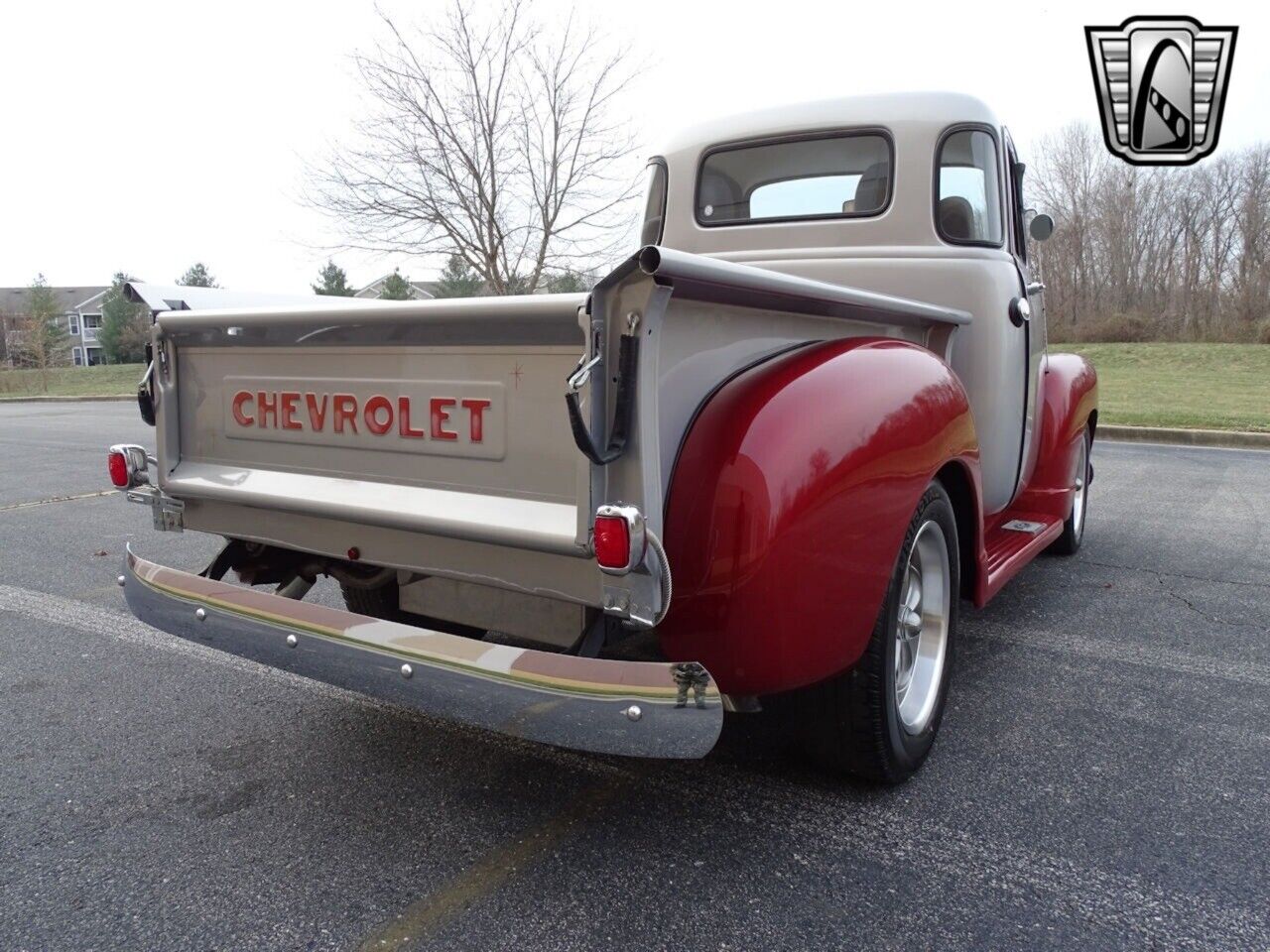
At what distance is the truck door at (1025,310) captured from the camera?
12.9 feet

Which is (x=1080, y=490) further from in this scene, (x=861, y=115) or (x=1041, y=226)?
(x=861, y=115)

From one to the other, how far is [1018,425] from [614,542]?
267cm

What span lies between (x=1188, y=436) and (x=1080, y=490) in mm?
6557

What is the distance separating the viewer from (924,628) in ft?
9.49

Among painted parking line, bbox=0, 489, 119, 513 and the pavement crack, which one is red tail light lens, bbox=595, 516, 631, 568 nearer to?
the pavement crack

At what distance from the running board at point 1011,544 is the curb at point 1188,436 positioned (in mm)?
7705

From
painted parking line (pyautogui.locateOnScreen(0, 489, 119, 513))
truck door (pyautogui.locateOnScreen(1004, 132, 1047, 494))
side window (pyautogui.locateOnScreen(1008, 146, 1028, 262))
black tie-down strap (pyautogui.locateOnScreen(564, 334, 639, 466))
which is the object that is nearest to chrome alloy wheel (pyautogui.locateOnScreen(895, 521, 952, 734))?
black tie-down strap (pyautogui.locateOnScreen(564, 334, 639, 466))

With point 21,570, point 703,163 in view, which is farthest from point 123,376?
point 703,163

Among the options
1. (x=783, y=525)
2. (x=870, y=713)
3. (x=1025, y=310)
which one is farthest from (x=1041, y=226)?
(x=783, y=525)

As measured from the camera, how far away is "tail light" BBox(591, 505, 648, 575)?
189cm

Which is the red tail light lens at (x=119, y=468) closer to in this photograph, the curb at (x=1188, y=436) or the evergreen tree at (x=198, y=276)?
the curb at (x=1188, y=436)

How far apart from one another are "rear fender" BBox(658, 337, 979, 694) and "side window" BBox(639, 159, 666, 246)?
2226 millimetres

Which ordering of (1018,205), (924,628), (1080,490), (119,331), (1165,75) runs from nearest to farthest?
(924,628), (1018,205), (1080,490), (1165,75), (119,331)

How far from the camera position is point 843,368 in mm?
2320
